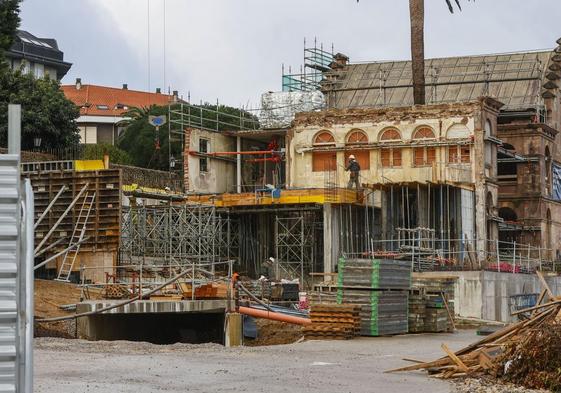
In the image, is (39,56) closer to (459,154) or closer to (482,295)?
(459,154)

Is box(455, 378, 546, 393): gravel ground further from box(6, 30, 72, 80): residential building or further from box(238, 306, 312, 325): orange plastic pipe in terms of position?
box(6, 30, 72, 80): residential building

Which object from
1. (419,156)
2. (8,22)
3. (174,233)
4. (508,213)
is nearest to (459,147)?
(419,156)

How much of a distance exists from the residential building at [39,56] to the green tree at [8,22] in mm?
55588

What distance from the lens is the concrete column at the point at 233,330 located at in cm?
3303

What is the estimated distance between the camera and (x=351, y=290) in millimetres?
32000

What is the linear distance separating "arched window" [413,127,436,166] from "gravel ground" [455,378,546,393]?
1469 inches

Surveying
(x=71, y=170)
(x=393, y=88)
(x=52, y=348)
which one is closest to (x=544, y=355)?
(x=52, y=348)

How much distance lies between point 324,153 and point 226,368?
38.0m

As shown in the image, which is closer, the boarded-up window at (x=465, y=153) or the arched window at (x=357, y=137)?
the boarded-up window at (x=465, y=153)

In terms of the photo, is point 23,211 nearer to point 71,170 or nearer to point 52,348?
point 52,348


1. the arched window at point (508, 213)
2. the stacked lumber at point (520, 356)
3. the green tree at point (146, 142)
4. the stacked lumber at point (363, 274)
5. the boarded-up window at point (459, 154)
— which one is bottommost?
the stacked lumber at point (520, 356)

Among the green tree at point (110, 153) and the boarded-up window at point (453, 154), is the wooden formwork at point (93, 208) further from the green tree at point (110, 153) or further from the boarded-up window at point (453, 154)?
the green tree at point (110, 153)

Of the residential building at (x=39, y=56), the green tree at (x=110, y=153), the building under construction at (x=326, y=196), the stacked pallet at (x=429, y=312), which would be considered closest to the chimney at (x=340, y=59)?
the building under construction at (x=326, y=196)

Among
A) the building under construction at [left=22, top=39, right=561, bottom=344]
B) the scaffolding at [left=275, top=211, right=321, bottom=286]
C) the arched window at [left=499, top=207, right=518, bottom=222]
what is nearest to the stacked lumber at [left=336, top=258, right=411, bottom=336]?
the building under construction at [left=22, top=39, right=561, bottom=344]
